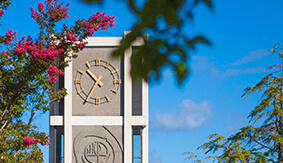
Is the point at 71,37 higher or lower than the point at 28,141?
higher

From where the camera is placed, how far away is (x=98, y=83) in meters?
14.0

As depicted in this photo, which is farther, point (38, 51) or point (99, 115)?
point (99, 115)

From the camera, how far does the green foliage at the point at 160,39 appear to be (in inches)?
83.7

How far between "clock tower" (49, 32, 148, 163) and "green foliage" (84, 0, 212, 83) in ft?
38.2

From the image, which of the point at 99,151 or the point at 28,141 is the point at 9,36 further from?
the point at 99,151

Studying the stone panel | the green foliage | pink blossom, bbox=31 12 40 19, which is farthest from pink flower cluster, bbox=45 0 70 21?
the green foliage

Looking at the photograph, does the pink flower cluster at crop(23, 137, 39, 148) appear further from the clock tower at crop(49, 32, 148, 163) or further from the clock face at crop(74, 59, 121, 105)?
the clock face at crop(74, 59, 121, 105)

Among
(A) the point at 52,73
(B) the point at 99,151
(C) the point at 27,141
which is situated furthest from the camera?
(B) the point at 99,151

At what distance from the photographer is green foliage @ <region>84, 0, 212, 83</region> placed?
2.13 m

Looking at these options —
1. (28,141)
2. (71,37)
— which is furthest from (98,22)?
(28,141)

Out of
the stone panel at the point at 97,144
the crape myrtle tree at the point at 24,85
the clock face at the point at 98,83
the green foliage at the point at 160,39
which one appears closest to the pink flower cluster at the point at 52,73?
the crape myrtle tree at the point at 24,85

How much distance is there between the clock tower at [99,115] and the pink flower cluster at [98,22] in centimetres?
274

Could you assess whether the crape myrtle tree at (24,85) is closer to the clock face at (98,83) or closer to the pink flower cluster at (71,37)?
the pink flower cluster at (71,37)

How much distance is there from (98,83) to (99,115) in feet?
2.81
